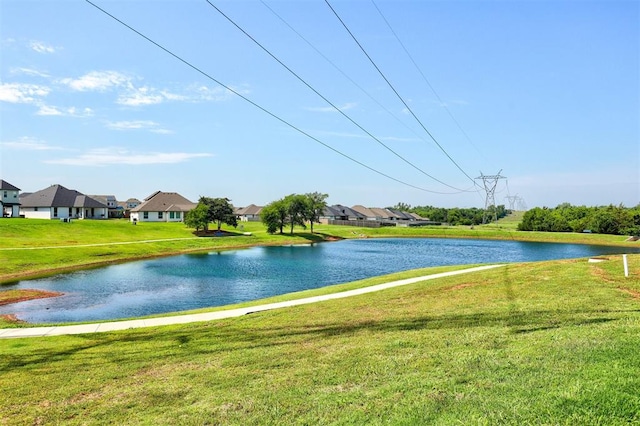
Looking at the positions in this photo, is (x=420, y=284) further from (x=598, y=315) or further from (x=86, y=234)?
(x=86, y=234)

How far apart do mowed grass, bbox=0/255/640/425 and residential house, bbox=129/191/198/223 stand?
84066mm

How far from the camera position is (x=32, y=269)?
3844 cm

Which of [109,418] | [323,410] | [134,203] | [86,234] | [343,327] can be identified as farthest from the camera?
[134,203]

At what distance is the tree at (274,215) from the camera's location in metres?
86.2

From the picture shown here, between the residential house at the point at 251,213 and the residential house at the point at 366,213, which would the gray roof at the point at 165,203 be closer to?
the residential house at the point at 251,213

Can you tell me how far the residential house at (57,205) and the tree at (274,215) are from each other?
38359 mm

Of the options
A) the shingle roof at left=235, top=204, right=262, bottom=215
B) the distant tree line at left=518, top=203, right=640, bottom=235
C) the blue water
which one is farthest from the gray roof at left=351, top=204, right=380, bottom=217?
the blue water

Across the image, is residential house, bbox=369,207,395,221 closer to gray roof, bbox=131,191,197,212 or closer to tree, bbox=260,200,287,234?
tree, bbox=260,200,287,234

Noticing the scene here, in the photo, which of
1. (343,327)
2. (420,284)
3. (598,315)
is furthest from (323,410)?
(420,284)

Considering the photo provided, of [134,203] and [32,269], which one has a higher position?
[134,203]

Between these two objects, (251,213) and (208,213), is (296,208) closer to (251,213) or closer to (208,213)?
(208,213)

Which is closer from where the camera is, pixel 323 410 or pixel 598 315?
pixel 323 410

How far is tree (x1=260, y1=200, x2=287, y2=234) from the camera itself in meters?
86.2

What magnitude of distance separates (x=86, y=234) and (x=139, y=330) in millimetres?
56720
